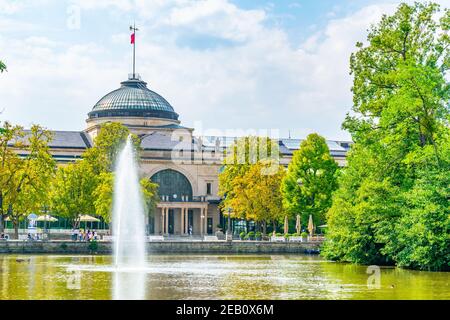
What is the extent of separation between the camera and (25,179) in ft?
263

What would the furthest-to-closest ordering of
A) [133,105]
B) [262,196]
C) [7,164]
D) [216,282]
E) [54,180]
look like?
[133,105] < [262,196] < [54,180] < [7,164] < [216,282]

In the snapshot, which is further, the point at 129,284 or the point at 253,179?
the point at 253,179

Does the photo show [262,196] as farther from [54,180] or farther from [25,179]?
[25,179]

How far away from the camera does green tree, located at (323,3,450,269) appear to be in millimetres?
49312

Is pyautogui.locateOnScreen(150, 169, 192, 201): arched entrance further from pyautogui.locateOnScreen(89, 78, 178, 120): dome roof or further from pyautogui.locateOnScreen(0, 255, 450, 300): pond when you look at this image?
pyautogui.locateOnScreen(0, 255, 450, 300): pond

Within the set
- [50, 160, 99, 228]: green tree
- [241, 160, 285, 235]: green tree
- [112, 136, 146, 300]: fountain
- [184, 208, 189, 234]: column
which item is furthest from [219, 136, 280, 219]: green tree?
[184, 208, 189, 234]: column

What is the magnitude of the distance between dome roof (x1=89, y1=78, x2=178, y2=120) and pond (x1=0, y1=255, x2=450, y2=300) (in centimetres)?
6714

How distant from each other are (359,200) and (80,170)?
1571 inches

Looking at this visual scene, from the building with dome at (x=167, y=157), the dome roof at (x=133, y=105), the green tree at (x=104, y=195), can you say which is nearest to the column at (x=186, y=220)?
the building with dome at (x=167, y=157)

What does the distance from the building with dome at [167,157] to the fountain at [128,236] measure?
21779 millimetres

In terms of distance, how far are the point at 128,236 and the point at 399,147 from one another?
33.3 meters

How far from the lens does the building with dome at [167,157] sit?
380 feet

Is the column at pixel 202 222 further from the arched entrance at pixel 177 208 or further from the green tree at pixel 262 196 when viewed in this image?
the green tree at pixel 262 196

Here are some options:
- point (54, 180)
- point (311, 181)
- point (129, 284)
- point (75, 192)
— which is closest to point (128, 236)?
point (75, 192)
